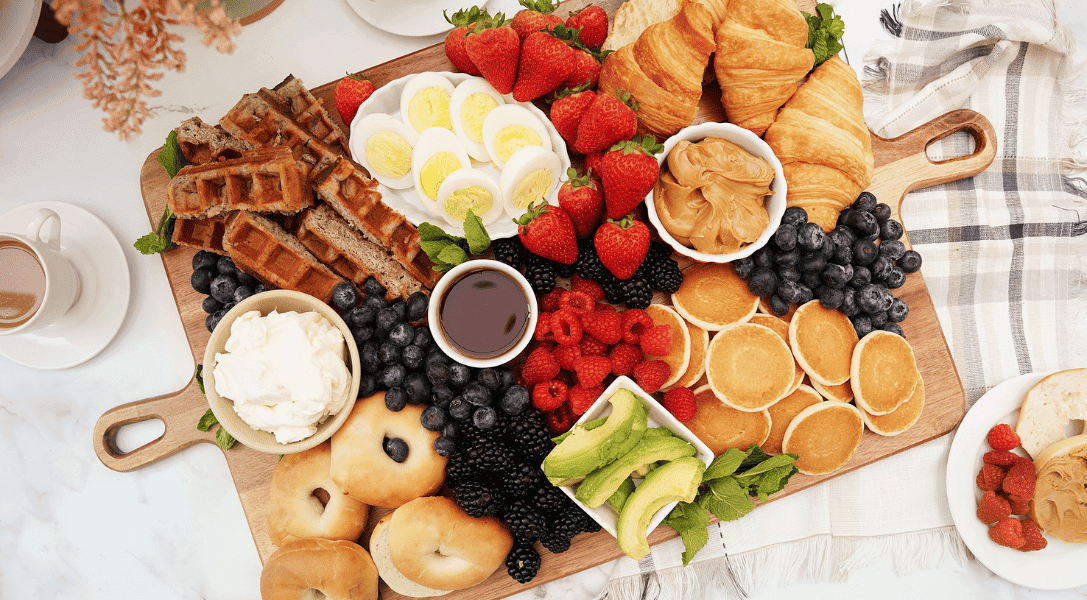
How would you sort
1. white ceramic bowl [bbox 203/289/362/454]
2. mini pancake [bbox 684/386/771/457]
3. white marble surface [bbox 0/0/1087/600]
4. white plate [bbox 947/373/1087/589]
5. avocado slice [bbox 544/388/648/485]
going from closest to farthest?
avocado slice [bbox 544/388/648/485], white ceramic bowl [bbox 203/289/362/454], mini pancake [bbox 684/386/771/457], white plate [bbox 947/373/1087/589], white marble surface [bbox 0/0/1087/600]

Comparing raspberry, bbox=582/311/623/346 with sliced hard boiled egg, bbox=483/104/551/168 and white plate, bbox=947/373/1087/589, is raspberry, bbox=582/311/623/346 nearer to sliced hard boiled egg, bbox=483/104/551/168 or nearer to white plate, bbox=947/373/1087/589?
sliced hard boiled egg, bbox=483/104/551/168

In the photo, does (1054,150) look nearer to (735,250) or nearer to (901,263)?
(901,263)

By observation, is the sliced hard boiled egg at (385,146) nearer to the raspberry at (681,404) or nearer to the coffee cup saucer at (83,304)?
the coffee cup saucer at (83,304)

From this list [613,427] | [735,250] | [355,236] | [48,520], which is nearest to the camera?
[613,427]

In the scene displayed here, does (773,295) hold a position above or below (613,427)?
above

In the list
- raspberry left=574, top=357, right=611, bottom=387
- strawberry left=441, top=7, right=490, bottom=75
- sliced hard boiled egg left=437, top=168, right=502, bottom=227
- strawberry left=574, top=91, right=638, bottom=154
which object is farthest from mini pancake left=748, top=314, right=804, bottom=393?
strawberry left=441, top=7, right=490, bottom=75

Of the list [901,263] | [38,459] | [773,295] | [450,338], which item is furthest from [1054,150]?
[38,459]

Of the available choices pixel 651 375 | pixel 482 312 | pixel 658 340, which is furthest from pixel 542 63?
pixel 651 375

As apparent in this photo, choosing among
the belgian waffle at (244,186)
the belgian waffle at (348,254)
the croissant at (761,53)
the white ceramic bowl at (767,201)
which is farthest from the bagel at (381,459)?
the croissant at (761,53)
